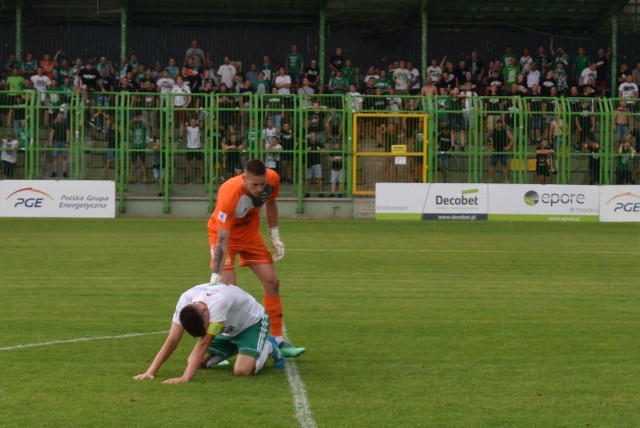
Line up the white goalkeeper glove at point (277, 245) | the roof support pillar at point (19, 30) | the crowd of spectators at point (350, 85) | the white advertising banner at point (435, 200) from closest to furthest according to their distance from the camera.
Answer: the white goalkeeper glove at point (277, 245) < the white advertising banner at point (435, 200) < the crowd of spectators at point (350, 85) < the roof support pillar at point (19, 30)

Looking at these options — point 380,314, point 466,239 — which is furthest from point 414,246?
point 380,314

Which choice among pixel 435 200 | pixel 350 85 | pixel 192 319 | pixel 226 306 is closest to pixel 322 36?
pixel 350 85

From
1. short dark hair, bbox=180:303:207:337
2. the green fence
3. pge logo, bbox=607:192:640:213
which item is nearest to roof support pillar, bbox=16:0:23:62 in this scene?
the green fence

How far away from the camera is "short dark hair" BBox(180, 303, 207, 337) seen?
898 cm

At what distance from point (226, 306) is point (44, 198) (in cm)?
2254

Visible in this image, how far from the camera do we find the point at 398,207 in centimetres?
3206

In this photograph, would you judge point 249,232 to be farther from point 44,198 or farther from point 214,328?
point 44,198

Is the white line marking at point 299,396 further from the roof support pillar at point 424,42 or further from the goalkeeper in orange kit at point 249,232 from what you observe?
the roof support pillar at point 424,42

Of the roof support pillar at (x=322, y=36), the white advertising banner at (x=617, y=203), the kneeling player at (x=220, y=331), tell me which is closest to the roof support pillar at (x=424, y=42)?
the roof support pillar at (x=322, y=36)

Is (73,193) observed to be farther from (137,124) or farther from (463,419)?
(463,419)

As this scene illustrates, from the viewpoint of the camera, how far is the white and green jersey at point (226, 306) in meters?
9.36

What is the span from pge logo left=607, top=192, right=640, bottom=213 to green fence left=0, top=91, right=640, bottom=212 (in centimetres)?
203

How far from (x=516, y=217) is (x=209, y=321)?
77.8ft

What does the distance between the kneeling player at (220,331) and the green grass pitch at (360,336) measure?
193mm
